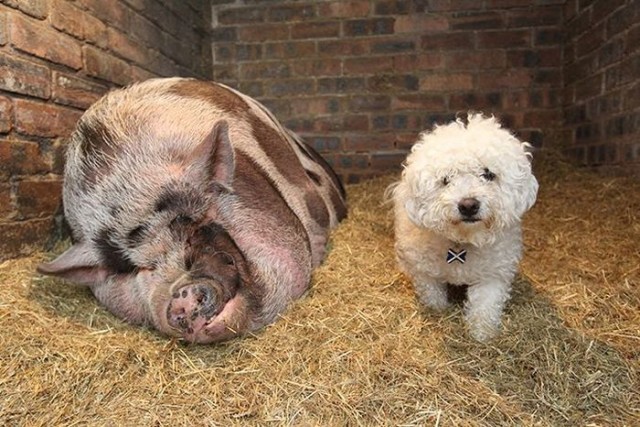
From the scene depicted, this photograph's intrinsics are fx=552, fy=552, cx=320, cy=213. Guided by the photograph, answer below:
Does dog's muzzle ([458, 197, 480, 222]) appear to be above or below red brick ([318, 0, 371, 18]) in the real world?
below

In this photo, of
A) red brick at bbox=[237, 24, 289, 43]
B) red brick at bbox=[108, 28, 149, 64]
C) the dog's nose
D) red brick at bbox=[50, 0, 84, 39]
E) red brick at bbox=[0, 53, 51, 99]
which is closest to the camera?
the dog's nose

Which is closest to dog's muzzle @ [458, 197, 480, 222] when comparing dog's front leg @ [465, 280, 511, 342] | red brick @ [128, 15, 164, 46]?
dog's front leg @ [465, 280, 511, 342]

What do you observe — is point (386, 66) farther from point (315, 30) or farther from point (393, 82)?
point (315, 30)

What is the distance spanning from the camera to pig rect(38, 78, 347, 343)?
2.14 metres

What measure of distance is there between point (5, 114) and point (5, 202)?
407mm

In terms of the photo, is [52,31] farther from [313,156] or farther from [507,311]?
[507,311]

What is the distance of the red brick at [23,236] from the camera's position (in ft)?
→ 8.55

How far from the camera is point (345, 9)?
16.8ft

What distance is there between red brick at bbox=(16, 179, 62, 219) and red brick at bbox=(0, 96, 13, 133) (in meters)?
0.28

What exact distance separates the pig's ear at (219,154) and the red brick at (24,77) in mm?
997

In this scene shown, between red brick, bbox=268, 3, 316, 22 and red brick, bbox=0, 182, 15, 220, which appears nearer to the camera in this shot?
red brick, bbox=0, 182, 15, 220

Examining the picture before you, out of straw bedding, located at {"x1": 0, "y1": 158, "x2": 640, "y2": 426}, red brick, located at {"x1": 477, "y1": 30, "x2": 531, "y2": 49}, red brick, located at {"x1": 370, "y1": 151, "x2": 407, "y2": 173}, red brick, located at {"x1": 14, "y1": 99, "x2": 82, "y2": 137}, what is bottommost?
straw bedding, located at {"x1": 0, "y1": 158, "x2": 640, "y2": 426}

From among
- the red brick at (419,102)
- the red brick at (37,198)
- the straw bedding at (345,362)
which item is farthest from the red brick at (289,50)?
the straw bedding at (345,362)

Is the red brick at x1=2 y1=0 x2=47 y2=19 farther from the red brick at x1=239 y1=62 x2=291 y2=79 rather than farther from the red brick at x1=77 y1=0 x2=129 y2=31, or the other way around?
the red brick at x1=239 y1=62 x2=291 y2=79
